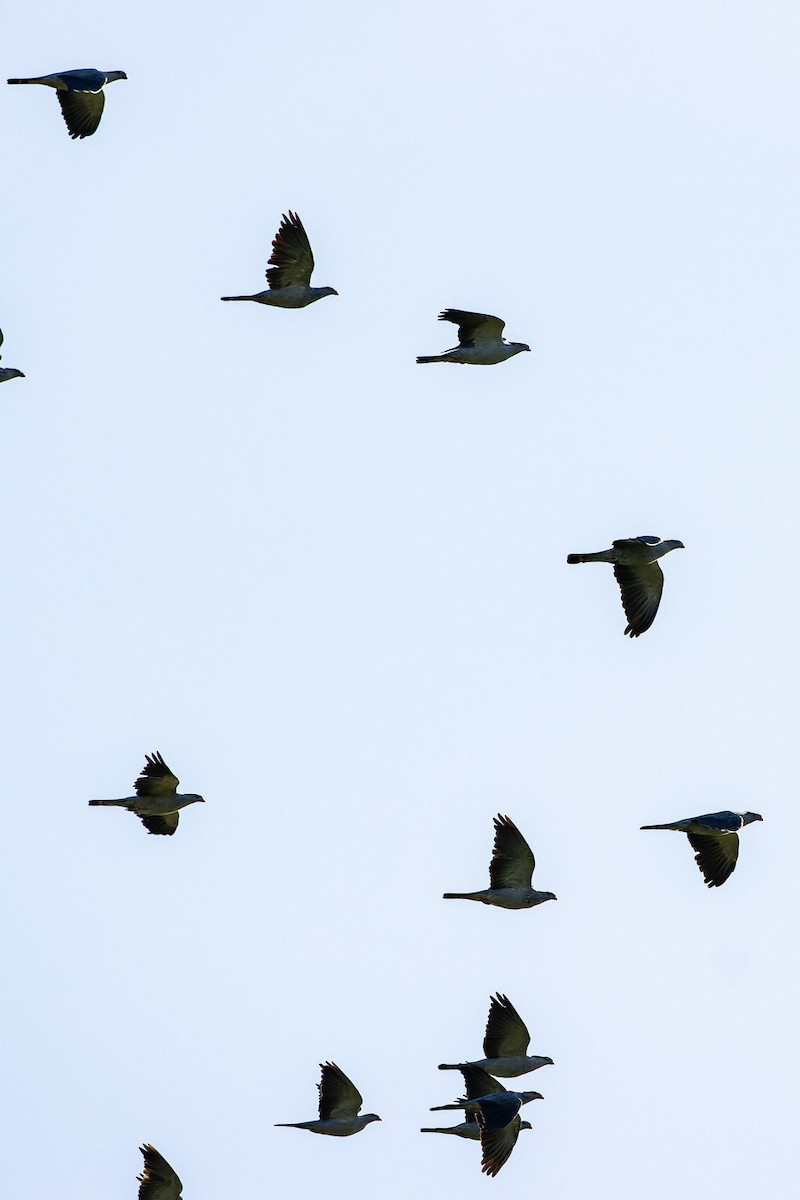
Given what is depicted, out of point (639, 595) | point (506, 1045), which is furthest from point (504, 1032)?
point (639, 595)

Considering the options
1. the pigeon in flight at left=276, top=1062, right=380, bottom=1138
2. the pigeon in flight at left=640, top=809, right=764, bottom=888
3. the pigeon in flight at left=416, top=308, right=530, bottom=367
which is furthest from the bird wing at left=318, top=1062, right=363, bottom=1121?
the pigeon in flight at left=416, top=308, right=530, bottom=367

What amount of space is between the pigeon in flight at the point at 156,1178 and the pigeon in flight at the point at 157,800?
5059mm

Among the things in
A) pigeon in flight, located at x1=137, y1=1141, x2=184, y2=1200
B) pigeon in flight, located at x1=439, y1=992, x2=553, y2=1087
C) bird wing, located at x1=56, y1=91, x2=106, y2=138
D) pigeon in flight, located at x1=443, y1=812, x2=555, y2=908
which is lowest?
pigeon in flight, located at x1=137, y1=1141, x2=184, y2=1200

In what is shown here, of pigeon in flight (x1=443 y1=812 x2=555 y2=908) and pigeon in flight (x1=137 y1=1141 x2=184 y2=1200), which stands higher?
pigeon in flight (x1=443 y1=812 x2=555 y2=908)

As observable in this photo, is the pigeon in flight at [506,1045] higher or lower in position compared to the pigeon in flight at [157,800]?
lower

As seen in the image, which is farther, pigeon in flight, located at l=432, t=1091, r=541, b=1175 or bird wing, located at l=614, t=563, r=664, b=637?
bird wing, located at l=614, t=563, r=664, b=637

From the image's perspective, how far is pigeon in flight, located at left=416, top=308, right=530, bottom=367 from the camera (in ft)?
140

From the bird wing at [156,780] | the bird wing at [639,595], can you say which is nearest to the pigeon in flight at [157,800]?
the bird wing at [156,780]

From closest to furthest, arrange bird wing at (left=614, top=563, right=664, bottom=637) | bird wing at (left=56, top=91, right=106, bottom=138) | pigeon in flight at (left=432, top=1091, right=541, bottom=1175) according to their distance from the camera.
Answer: pigeon in flight at (left=432, top=1091, right=541, bottom=1175), bird wing at (left=56, top=91, right=106, bottom=138), bird wing at (left=614, top=563, right=664, bottom=637)

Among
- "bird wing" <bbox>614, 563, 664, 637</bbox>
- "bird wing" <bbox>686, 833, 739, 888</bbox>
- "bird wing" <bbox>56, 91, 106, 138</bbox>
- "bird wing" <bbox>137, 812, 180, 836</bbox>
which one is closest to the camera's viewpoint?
"bird wing" <bbox>56, 91, 106, 138</bbox>

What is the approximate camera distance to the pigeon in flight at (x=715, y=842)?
4259 cm

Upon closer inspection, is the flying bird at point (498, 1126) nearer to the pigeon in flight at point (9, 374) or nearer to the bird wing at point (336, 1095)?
the bird wing at point (336, 1095)

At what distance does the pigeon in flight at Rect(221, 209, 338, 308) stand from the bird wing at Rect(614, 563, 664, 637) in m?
6.44

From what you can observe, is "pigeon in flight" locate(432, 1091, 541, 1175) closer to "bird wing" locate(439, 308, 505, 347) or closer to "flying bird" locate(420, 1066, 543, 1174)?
"flying bird" locate(420, 1066, 543, 1174)
